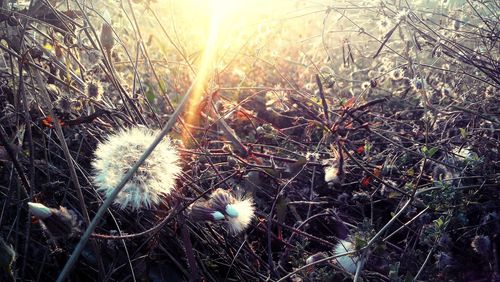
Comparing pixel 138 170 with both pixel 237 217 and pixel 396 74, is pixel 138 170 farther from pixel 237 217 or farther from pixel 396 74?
pixel 396 74

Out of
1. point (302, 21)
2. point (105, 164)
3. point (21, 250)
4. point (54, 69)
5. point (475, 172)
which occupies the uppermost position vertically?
point (302, 21)

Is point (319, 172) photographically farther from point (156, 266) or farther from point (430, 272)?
point (156, 266)

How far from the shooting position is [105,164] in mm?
1428

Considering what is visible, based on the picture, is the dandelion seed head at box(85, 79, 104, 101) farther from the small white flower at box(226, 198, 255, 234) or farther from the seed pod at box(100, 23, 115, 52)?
the small white flower at box(226, 198, 255, 234)

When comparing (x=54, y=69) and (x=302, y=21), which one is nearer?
(x=54, y=69)

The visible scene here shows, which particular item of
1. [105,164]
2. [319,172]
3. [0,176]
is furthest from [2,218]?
[319,172]

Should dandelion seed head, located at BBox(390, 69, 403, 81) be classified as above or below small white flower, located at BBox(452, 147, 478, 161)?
above

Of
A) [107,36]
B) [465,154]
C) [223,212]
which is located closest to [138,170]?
[223,212]

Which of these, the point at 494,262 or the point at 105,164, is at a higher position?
the point at 105,164

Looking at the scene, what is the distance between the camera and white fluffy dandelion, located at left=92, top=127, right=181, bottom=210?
1365 millimetres

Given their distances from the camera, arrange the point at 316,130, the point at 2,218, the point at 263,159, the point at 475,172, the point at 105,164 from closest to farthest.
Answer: the point at 105,164
the point at 2,218
the point at 475,172
the point at 263,159
the point at 316,130

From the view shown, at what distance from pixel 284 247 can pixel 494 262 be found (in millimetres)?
798

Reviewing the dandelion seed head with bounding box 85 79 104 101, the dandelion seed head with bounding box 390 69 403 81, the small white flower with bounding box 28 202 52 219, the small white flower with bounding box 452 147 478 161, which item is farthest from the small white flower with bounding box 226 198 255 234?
the dandelion seed head with bounding box 390 69 403 81

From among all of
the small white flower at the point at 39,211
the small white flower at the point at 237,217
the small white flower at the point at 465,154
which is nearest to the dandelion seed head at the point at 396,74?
the small white flower at the point at 465,154
